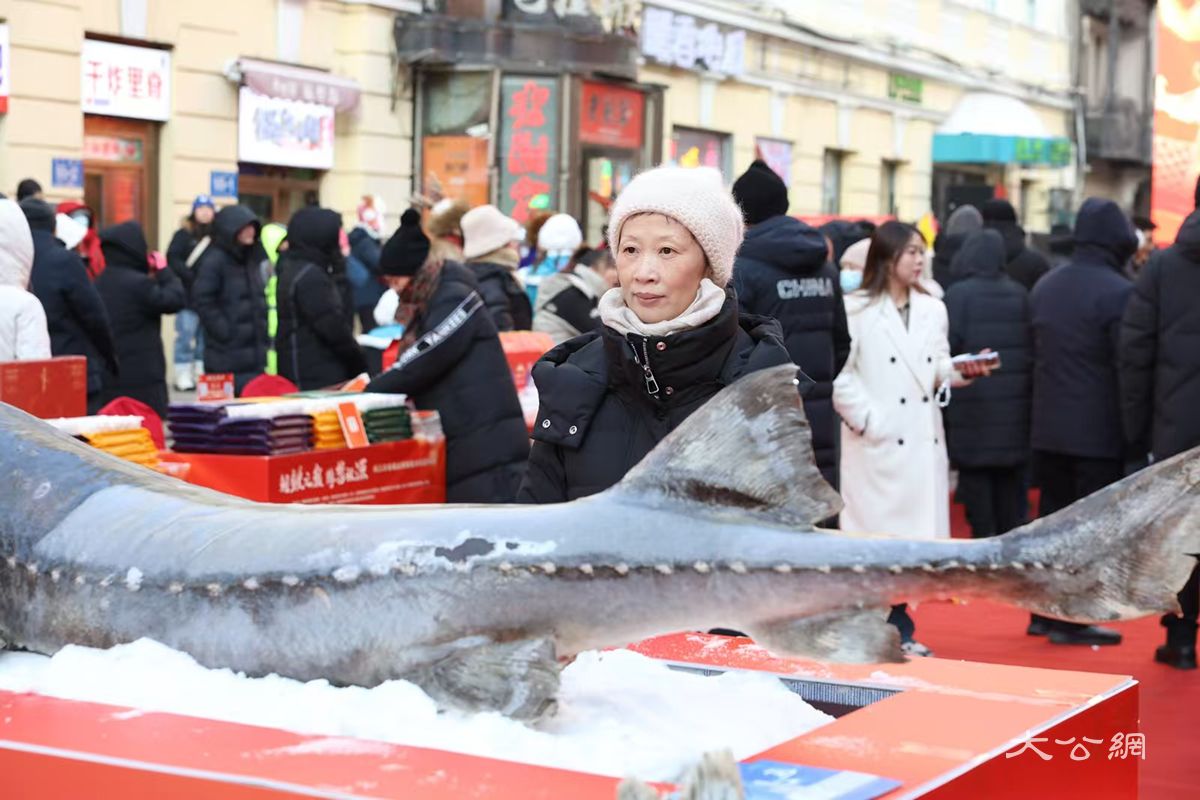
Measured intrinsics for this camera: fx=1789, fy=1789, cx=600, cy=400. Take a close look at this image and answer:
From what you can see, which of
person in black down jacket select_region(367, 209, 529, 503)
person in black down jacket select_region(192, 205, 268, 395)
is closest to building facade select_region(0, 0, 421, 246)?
person in black down jacket select_region(192, 205, 268, 395)

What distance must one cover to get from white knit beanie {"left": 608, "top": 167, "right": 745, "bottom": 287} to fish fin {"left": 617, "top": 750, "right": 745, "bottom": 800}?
130 cm

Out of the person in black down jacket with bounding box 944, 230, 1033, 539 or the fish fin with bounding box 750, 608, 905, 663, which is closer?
the fish fin with bounding box 750, 608, 905, 663

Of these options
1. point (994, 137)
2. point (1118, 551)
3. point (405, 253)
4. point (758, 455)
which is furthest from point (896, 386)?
point (994, 137)

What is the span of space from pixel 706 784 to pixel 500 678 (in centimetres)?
46

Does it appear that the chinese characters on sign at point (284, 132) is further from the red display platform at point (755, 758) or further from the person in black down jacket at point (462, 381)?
the red display platform at point (755, 758)

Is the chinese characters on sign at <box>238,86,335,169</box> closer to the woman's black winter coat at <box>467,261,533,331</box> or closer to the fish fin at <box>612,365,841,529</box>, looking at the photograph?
the woman's black winter coat at <box>467,261,533,331</box>

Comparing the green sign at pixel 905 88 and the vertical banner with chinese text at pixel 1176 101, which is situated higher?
the green sign at pixel 905 88

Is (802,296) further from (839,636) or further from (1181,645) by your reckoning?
(839,636)

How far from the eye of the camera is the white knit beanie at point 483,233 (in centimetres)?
950

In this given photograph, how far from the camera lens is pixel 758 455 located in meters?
2.49

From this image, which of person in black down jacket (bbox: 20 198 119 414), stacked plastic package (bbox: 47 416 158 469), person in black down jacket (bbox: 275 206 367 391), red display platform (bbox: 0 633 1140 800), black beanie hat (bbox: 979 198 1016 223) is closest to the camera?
red display platform (bbox: 0 633 1140 800)

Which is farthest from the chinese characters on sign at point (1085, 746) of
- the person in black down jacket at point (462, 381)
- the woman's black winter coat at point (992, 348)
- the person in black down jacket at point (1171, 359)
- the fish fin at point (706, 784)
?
the woman's black winter coat at point (992, 348)

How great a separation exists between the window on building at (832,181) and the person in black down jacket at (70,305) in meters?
19.8

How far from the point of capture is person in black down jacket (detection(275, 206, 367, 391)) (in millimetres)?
9109
